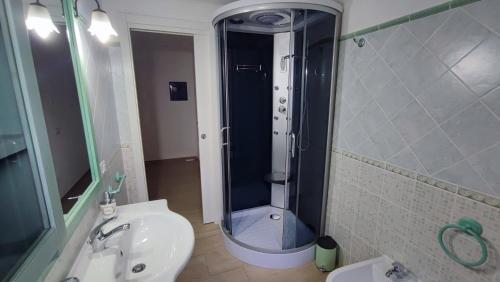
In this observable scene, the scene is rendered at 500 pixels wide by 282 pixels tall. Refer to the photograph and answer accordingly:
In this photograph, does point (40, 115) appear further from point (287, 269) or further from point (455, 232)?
point (287, 269)

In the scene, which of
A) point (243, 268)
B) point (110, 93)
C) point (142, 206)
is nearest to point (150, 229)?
point (142, 206)

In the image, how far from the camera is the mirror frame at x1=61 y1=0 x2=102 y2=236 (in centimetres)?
112

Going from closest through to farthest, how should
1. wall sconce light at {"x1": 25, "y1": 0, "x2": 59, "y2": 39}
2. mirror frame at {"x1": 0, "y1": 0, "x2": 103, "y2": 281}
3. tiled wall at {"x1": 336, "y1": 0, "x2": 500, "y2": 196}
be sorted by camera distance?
mirror frame at {"x1": 0, "y1": 0, "x2": 103, "y2": 281} < wall sconce light at {"x1": 25, "y1": 0, "x2": 59, "y2": 39} < tiled wall at {"x1": 336, "y1": 0, "x2": 500, "y2": 196}

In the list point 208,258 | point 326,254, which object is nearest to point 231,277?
point 208,258

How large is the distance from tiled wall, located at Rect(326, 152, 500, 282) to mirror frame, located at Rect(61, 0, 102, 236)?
1.68 m

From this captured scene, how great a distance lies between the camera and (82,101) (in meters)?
1.24

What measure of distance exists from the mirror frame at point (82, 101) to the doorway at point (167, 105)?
260 cm

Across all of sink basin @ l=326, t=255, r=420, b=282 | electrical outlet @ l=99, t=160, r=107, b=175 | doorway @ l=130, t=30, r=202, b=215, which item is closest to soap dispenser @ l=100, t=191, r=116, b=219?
electrical outlet @ l=99, t=160, r=107, b=175

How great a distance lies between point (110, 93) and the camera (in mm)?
1880

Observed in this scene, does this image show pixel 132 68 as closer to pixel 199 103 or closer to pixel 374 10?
pixel 199 103

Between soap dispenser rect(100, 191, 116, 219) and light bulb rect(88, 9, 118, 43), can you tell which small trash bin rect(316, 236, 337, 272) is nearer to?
soap dispenser rect(100, 191, 116, 219)

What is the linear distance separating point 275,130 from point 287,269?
140 centimetres

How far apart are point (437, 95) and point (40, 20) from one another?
176 cm

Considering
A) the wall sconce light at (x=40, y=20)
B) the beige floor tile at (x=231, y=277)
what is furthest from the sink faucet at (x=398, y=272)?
the wall sconce light at (x=40, y=20)
